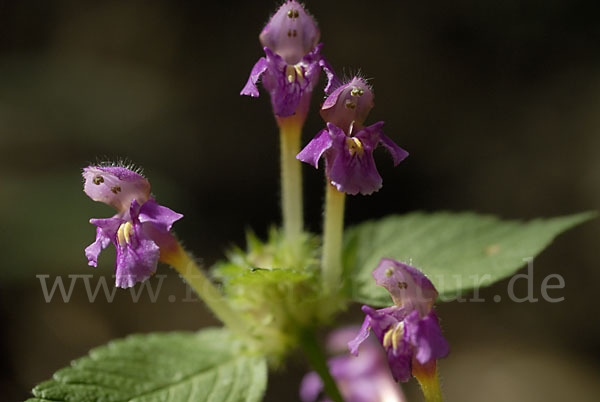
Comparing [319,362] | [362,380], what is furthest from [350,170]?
[362,380]

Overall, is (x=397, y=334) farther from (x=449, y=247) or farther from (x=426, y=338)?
(x=449, y=247)

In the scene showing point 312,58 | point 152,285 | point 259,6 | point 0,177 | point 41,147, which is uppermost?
point 259,6

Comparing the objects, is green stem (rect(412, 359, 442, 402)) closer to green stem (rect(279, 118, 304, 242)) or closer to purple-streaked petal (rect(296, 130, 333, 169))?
purple-streaked petal (rect(296, 130, 333, 169))

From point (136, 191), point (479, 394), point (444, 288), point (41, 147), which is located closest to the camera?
point (136, 191)

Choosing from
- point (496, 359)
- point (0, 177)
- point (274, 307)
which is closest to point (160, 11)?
point (0, 177)

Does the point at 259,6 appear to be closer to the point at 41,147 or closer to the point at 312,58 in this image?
the point at 41,147

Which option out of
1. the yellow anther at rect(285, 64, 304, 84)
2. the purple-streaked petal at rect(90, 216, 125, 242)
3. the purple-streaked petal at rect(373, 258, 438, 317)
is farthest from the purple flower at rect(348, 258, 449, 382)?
the purple-streaked petal at rect(90, 216, 125, 242)

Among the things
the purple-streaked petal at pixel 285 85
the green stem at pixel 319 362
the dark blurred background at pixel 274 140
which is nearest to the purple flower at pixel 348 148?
the purple-streaked petal at pixel 285 85

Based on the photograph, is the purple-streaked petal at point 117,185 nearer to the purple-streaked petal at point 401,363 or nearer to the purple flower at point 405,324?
the purple flower at point 405,324
